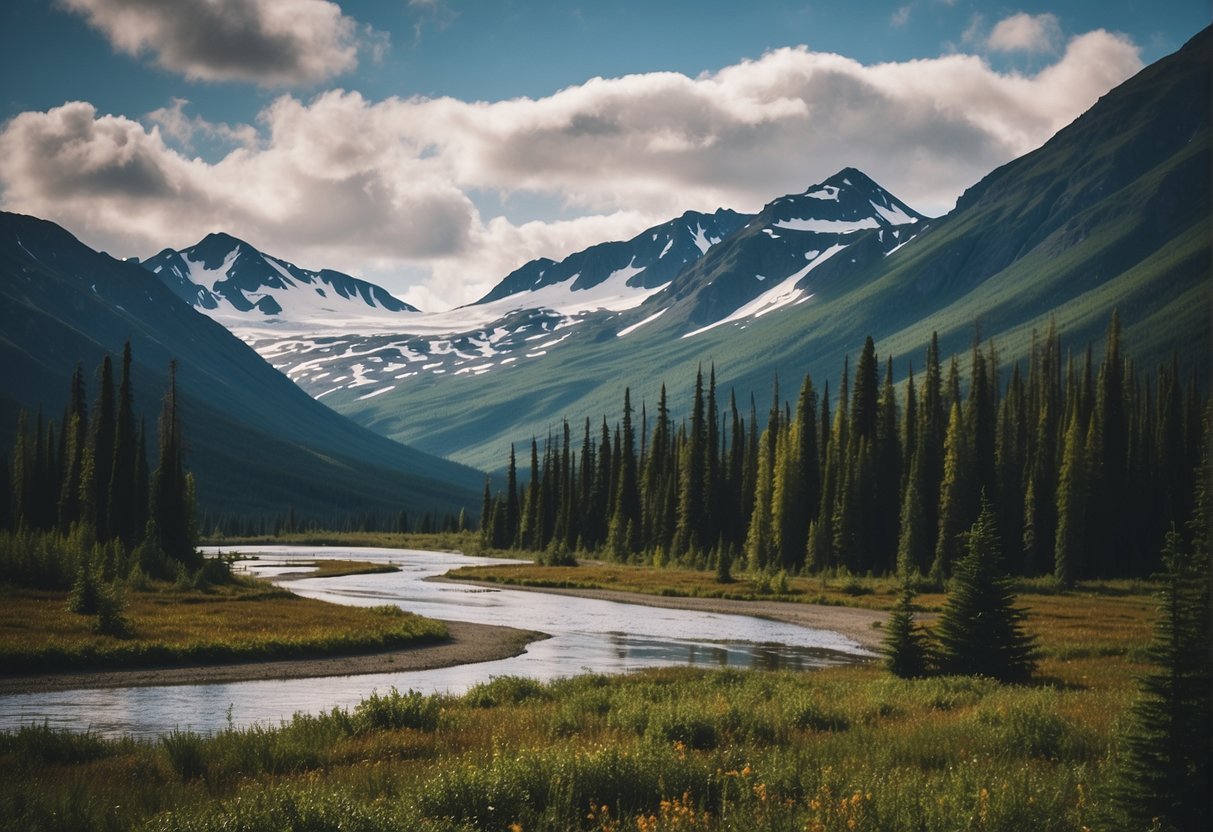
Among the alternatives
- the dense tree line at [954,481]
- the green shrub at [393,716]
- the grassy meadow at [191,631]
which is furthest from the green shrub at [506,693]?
the dense tree line at [954,481]

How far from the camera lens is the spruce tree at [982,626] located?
34.7 meters

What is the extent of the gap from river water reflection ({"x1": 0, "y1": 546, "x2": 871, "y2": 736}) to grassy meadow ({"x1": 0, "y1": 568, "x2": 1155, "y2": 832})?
18.7 ft

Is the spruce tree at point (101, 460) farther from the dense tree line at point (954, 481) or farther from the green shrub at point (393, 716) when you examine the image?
the green shrub at point (393, 716)

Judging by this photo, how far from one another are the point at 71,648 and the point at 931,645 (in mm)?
29661

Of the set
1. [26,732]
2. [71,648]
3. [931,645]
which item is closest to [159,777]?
[26,732]

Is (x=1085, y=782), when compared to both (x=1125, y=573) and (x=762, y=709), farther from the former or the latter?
(x=1125, y=573)

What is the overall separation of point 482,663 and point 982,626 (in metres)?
19.7

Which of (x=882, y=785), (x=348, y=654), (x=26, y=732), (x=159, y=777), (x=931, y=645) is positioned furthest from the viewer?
(x=348, y=654)

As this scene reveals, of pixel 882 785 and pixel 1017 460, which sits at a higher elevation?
pixel 1017 460

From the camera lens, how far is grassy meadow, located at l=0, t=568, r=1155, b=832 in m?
14.2

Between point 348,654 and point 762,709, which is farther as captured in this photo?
point 348,654

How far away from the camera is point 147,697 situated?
34.2 meters

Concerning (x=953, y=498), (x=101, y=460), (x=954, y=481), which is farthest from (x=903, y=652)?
(x=101, y=460)

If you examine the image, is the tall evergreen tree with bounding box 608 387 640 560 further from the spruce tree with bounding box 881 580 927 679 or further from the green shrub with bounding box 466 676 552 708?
the green shrub with bounding box 466 676 552 708
